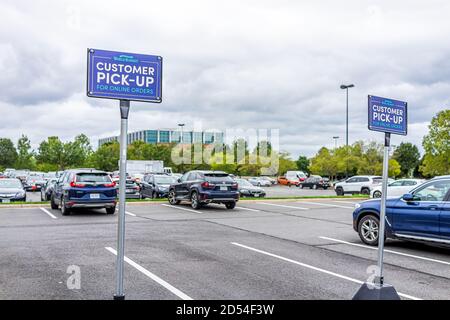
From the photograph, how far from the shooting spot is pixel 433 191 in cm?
969

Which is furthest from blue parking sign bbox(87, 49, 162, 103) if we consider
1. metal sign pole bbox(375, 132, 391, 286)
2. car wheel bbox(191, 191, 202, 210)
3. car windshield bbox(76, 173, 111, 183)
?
car wheel bbox(191, 191, 202, 210)

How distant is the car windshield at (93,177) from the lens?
55.3 feet

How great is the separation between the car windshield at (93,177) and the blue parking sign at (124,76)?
12324mm

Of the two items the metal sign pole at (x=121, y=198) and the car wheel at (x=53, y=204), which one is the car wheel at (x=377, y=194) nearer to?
the car wheel at (x=53, y=204)

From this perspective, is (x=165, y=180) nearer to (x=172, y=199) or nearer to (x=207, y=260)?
(x=172, y=199)

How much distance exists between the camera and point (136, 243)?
1064cm

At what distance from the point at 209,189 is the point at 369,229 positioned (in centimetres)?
950

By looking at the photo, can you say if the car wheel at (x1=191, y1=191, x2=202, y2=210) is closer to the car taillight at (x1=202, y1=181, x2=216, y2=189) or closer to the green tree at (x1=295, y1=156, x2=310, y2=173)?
the car taillight at (x1=202, y1=181, x2=216, y2=189)

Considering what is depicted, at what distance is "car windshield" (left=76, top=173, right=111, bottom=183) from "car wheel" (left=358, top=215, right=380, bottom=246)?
9.63 meters

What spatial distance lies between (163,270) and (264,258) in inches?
83.9

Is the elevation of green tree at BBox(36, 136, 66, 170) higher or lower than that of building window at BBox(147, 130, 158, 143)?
lower

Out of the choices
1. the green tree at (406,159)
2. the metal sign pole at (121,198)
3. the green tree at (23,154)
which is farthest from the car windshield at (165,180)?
the green tree at (406,159)

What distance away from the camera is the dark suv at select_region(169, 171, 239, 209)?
19453mm

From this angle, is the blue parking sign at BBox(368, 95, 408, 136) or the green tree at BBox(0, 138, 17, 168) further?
the green tree at BBox(0, 138, 17, 168)
